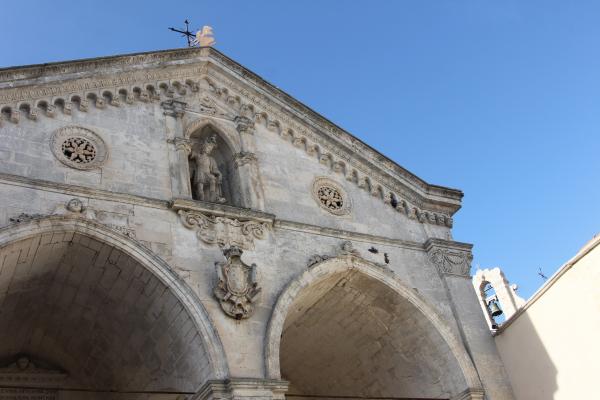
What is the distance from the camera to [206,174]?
13.3m

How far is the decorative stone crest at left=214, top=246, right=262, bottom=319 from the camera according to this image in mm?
11258

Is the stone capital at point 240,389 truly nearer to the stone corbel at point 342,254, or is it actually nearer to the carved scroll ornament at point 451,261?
the stone corbel at point 342,254

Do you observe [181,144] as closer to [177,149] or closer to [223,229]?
[177,149]

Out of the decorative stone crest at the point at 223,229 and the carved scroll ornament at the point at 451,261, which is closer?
the decorative stone crest at the point at 223,229

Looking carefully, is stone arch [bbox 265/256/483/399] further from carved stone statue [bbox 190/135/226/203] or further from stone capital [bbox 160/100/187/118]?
stone capital [bbox 160/100/187/118]

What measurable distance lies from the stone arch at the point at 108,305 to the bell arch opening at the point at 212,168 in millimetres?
2342

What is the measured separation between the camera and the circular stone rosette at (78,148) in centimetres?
1167

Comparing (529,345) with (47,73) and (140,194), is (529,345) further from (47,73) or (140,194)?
(47,73)

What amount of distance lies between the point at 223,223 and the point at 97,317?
288cm

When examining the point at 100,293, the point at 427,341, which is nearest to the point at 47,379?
the point at 100,293

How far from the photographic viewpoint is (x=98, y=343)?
1309cm

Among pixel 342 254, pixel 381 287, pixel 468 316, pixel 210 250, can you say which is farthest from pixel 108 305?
pixel 468 316

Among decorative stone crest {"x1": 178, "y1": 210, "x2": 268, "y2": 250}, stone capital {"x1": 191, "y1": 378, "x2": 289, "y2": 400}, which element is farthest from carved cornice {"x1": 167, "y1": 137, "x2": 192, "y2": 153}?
stone capital {"x1": 191, "y1": 378, "x2": 289, "y2": 400}

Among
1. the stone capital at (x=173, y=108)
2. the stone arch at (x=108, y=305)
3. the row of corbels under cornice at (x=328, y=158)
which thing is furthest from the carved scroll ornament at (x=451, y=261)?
the stone capital at (x=173, y=108)
